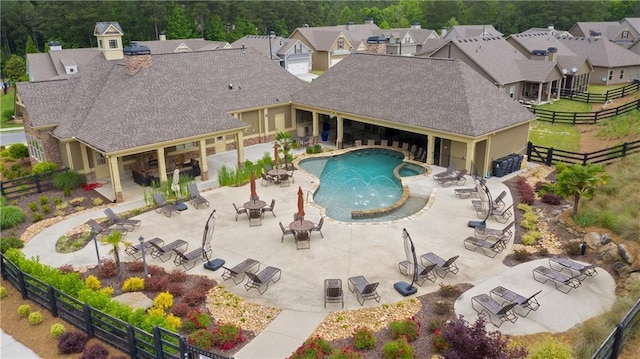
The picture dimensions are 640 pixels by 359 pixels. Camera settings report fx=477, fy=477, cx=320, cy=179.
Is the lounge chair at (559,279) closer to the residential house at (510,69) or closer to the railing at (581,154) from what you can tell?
the railing at (581,154)

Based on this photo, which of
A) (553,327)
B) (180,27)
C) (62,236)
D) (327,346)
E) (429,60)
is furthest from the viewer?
(180,27)

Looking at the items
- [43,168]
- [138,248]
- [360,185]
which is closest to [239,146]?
[360,185]

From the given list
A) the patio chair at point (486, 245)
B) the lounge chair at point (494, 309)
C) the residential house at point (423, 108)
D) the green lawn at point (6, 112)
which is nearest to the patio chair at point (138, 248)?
the lounge chair at point (494, 309)

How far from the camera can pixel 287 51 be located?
63.5 meters

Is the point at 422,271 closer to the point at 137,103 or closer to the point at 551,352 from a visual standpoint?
the point at 551,352

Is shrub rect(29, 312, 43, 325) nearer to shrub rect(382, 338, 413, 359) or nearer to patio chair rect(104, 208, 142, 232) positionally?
patio chair rect(104, 208, 142, 232)

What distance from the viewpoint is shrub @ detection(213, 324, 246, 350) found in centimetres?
1186

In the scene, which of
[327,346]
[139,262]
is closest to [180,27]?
[139,262]

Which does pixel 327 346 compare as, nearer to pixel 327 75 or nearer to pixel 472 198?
pixel 472 198

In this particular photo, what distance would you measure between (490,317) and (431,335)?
75.0 inches

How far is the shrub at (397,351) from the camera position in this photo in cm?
1112

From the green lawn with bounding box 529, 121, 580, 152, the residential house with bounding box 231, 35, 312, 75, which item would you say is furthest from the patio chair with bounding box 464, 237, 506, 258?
the residential house with bounding box 231, 35, 312, 75

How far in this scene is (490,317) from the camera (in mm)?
12852

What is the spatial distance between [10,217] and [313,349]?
15.3 m
